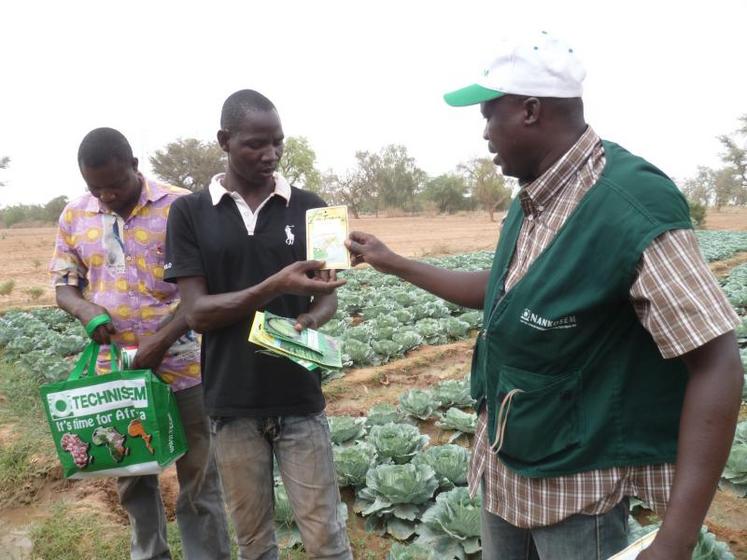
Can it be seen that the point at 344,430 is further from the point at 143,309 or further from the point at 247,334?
the point at 247,334

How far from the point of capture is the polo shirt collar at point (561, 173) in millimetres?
1392

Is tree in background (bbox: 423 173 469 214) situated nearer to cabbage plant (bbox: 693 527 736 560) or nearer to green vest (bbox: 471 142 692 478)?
cabbage plant (bbox: 693 527 736 560)

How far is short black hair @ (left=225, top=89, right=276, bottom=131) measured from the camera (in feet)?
6.68

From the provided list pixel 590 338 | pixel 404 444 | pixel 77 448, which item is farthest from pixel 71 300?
pixel 404 444

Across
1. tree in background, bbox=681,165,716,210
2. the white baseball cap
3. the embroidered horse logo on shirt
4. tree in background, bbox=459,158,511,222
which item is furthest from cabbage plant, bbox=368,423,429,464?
tree in background, bbox=681,165,716,210

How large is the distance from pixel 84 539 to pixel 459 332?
233 inches

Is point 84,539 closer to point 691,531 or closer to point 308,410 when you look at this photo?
point 308,410

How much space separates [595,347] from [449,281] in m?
0.79

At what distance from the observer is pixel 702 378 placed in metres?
1.20

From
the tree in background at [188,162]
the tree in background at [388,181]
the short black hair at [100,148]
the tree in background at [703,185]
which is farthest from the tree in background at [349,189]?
the short black hair at [100,148]

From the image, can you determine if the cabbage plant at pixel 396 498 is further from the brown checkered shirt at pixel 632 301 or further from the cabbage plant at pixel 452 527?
the brown checkered shirt at pixel 632 301

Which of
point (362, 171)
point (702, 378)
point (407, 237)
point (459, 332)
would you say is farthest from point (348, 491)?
point (362, 171)

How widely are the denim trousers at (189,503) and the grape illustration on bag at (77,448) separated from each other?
1.13 feet

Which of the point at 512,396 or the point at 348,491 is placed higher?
the point at 512,396
